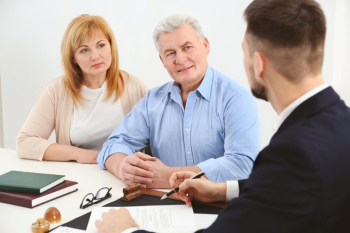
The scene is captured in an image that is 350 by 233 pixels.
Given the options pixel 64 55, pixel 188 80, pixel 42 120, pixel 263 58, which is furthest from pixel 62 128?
pixel 263 58

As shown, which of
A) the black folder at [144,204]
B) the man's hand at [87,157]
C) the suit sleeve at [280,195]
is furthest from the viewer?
the man's hand at [87,157]

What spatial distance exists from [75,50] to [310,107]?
5.75 ft

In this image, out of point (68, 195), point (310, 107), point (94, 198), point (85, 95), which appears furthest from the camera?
point (85, 95)

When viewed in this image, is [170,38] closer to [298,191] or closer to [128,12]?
[298,191]

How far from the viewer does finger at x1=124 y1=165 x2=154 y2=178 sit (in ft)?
5.86

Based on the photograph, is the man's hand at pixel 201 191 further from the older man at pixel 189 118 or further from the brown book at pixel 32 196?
the brown book at pixel 32 196

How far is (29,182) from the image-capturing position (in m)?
1.71

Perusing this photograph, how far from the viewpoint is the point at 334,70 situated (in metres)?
3.11

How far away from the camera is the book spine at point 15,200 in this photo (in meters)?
1.62

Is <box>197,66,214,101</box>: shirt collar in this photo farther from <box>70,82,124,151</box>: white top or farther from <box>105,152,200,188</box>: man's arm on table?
<box>70,82,124,151</box>: white top

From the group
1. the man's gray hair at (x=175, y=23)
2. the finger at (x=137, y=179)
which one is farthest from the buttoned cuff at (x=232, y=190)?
the man's gray hair at (x=175, y=23)

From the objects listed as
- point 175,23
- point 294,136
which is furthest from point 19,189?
point 294,136

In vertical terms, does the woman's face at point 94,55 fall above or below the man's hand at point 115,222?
above

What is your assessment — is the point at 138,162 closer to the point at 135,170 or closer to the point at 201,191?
the point at 135,170
